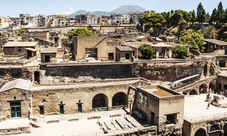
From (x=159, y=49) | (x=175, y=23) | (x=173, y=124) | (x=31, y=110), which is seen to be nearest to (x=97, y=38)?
(x=159, y=49)

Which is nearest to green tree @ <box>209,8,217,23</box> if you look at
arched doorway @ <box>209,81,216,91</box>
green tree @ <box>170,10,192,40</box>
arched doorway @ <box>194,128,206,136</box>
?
green tree @ <box>170,10,192,40</box>

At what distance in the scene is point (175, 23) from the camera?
80.2 meters

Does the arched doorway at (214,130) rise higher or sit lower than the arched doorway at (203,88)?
lower

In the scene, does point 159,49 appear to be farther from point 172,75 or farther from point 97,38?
point 97,38

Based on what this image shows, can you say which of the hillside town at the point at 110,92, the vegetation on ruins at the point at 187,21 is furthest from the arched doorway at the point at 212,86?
the vegetation on ruins at the point at 187,21

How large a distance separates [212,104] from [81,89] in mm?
18904

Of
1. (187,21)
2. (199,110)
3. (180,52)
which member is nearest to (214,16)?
(187,21)

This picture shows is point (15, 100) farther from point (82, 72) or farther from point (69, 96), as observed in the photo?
point (82, 72)

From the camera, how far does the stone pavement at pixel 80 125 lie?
82.7 feet

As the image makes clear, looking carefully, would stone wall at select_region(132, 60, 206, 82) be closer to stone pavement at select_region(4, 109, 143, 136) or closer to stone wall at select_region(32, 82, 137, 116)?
stone wall at select_region(32, 82, 137, 116)

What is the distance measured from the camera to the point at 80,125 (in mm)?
27281

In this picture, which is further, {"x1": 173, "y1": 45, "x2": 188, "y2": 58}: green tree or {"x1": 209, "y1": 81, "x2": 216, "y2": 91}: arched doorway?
{"x1": 173, "y1": 45, "x2": 188, "y2": 58}: green tree

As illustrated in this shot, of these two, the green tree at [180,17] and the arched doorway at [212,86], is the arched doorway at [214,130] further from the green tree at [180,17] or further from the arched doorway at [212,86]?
the green tree at [180,17]

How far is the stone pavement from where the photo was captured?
25219 millimetres
